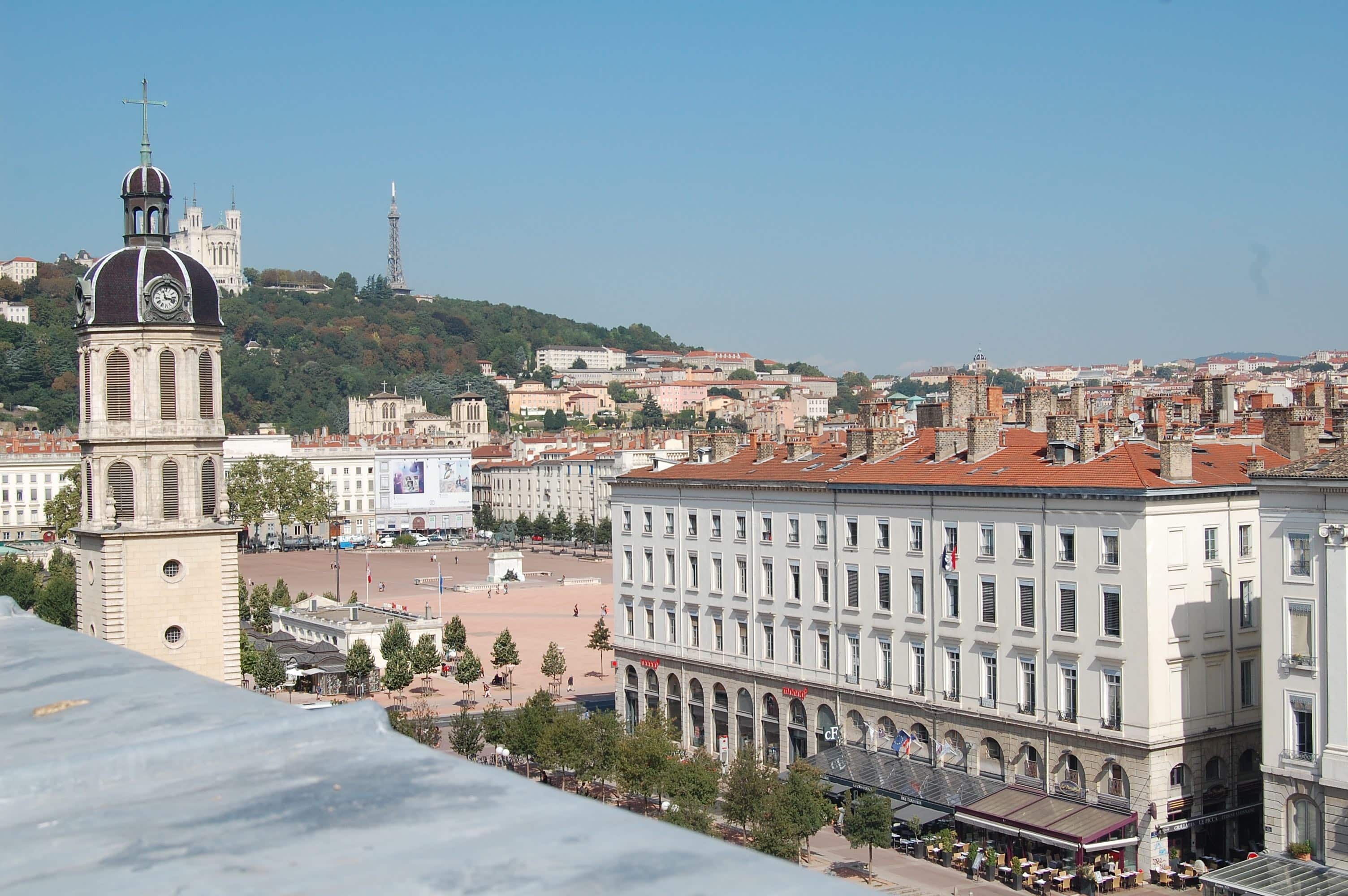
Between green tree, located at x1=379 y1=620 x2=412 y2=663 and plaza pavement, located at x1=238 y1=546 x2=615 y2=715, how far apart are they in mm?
1520

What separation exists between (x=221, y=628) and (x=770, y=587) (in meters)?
16.6

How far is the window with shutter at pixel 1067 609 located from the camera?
28.3 metres

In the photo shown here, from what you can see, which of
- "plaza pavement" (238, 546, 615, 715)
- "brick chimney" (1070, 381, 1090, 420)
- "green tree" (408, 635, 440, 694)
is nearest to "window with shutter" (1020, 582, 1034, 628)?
"brick chimney" (1070, 381, 1090, 420)

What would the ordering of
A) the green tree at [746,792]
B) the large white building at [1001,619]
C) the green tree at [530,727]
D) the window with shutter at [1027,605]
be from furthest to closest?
the green tree at [530,727], the window with shutter at [1027,605], the green tree at [746,792], the large white building at [1001,619]

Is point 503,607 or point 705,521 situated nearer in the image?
point 705,521

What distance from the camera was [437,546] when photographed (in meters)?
114

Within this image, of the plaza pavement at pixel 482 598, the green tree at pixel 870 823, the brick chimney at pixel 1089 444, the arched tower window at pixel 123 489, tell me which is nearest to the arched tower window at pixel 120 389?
the arched tower window at pixel 123 489

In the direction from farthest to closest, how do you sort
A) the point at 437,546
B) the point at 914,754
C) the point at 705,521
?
the point at 437,546, the point at 705,521, the point at 914,754

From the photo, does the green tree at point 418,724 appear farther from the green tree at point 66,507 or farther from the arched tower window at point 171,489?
the green tree at point 66,507

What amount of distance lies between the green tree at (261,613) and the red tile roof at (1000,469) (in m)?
21.5

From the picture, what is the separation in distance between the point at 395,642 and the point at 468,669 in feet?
13.3

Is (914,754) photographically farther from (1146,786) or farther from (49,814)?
(49,814)

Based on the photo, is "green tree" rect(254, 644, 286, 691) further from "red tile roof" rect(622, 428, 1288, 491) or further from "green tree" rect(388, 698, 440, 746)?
"red tile roof" rect(622, 428, 1288, 491)

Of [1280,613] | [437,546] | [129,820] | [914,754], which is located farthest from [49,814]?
[437,546]
